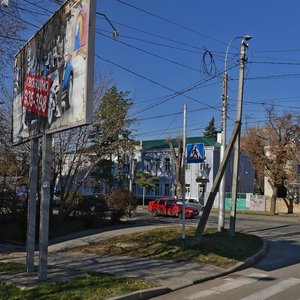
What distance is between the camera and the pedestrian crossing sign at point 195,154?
548 inches

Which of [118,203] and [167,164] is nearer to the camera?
[118,203]

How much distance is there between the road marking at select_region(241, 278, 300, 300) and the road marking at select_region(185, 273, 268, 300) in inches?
24.6

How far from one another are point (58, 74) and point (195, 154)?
5773 millimetres

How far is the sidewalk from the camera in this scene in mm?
9445

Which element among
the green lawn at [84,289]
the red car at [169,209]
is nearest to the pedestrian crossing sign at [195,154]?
the green lawn at [84,289]

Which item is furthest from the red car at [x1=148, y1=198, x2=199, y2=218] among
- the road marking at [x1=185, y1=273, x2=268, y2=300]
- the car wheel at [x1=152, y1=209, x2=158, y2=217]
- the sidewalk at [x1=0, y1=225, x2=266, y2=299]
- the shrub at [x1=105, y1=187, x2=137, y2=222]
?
the road marking at [x1=185, y1=273, x2=268, y2=300]

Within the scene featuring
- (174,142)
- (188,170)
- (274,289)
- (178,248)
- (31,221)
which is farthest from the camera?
(174,142)

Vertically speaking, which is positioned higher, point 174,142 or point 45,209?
point 174,142

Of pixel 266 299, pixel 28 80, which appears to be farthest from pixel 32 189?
pixel 266 299

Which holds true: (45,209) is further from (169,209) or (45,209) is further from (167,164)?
(167,164)

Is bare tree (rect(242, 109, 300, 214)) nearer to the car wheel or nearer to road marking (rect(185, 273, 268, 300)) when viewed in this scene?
the car wheel

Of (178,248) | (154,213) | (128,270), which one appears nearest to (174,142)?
(154,213)

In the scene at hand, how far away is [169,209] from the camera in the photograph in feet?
126

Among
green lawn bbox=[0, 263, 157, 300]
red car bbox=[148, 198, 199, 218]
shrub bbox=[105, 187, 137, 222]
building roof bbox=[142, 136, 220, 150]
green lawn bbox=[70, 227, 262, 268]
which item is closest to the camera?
green lawn bbox=[0, 263, 157, 300]
